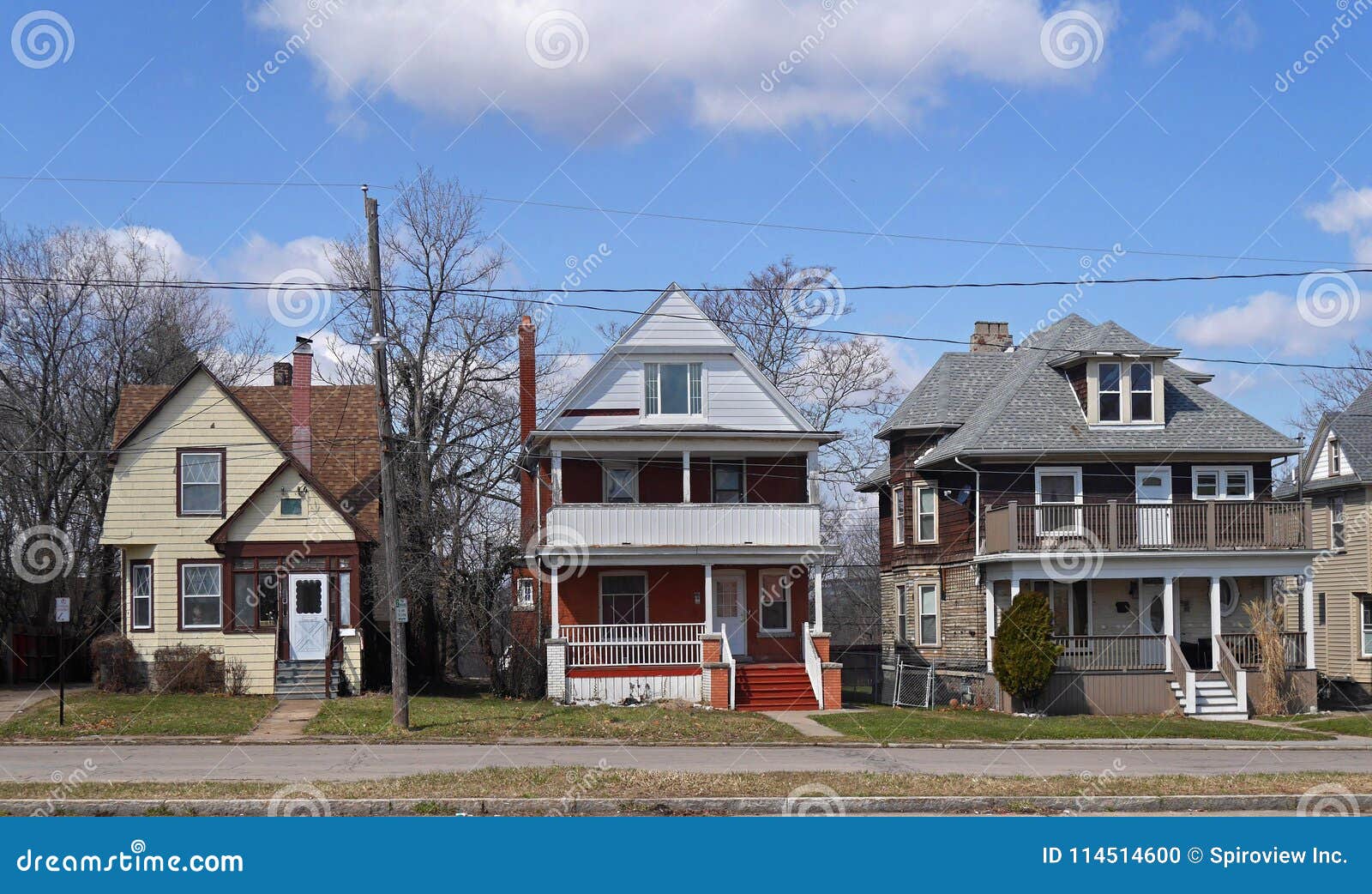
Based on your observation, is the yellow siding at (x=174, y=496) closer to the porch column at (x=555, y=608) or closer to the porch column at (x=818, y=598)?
the porch column at (x=555, y=608)

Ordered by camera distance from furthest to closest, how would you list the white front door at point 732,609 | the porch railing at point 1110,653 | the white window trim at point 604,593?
the white front door at point 732,609
the white window trim at point 604,593
the porch railing at point 1110,653

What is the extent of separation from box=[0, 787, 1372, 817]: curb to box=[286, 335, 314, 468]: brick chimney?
2085cm

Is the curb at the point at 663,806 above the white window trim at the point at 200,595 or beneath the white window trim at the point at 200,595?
beneath

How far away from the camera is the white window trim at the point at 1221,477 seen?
113ft

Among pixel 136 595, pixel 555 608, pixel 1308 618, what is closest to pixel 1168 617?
pixel 1308 618

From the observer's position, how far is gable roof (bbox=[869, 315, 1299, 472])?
A: 111ft

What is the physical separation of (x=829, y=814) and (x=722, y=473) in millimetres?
21811

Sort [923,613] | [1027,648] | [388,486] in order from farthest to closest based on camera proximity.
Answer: [923,613], [1027,648], [388,486]

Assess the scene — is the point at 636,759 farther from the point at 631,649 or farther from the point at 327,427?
the point at 327,427

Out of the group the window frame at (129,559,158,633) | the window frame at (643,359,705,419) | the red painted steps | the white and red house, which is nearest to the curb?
the red painted steps

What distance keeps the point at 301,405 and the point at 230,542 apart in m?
4.17

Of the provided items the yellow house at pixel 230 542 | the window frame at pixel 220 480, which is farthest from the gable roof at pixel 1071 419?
the window frame at pixel 220 480

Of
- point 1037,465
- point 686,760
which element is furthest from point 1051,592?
point 686,760

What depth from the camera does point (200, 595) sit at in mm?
33281
